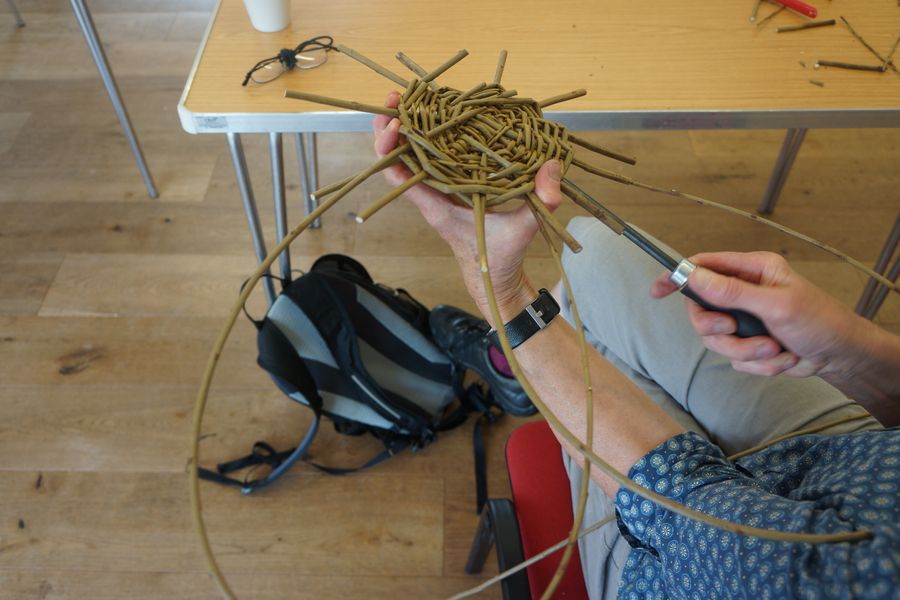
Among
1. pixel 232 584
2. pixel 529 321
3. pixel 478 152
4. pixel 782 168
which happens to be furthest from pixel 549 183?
pixel 782 168

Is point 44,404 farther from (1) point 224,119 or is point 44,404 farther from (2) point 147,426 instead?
(1) point 224,119

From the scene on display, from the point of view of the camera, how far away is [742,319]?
61 cm

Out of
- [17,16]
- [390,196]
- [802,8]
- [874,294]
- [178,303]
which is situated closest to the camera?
[390,196]

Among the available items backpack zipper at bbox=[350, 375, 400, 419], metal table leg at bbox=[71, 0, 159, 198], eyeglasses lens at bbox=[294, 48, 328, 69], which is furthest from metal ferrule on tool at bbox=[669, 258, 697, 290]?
metal table leg at bbox=[71, 0, 159, 198]

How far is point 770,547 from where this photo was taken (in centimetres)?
48

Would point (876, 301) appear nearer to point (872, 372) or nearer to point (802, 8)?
point (802, 8)

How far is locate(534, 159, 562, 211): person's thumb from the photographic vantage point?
55cm

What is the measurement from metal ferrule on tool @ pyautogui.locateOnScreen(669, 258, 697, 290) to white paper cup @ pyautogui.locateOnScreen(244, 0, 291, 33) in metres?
0.70

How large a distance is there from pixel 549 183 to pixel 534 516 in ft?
1.42

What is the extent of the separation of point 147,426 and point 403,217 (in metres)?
0.77

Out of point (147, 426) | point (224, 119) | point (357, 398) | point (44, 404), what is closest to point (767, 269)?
point (224, 119)

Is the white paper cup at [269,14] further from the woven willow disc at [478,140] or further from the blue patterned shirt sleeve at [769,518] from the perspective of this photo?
the blue patterned shirt sleeve at [769,518]

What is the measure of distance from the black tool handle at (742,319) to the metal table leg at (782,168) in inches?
43.9

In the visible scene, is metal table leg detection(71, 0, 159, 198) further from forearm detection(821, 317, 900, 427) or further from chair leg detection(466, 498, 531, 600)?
forearm detection(821, 317, 900, 427)
